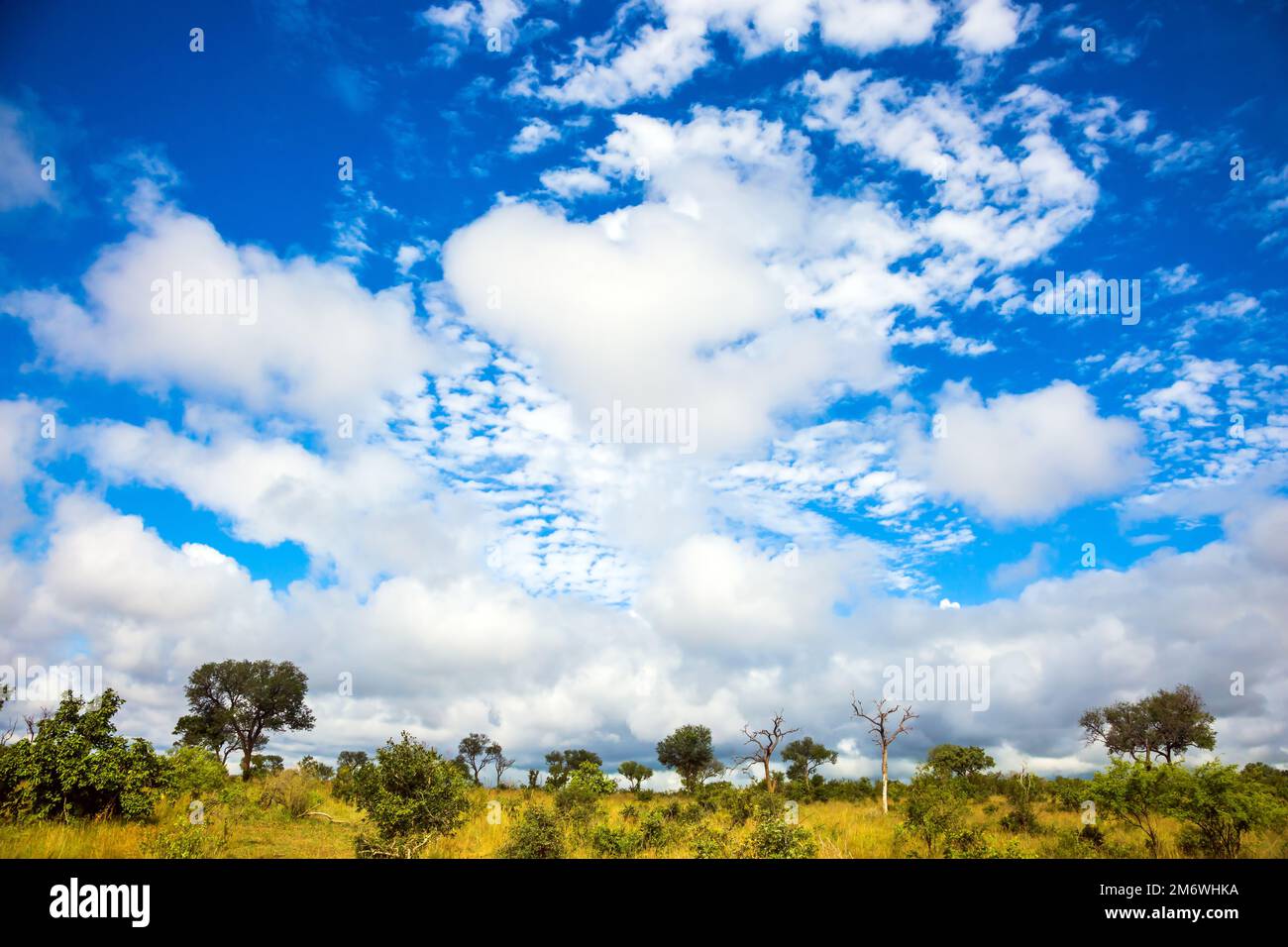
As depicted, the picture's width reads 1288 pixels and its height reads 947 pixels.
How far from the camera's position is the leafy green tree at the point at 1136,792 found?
16672 mm

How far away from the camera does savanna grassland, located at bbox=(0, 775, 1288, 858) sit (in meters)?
14.5

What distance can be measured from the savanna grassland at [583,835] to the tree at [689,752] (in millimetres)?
22028

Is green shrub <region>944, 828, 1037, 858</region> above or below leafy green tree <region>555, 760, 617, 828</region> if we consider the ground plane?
above

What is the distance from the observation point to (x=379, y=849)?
15.7 meters

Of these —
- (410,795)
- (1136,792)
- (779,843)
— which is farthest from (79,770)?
(1136,792)

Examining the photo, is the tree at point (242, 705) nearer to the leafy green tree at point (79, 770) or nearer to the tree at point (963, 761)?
the leafy green tree at point (79, 770)

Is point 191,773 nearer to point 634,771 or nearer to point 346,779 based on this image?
point 346,779

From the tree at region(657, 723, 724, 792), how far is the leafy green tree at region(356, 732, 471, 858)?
32583 millimetres

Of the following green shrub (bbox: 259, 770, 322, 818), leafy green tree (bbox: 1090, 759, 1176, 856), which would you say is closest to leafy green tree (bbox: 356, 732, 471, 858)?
green shrub (bbox: 259, 770, 322, 818)

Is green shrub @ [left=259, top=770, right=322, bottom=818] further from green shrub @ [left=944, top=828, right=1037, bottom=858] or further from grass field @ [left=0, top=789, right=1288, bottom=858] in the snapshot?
green shrub @ [left=944, top=828, right=1037, bottom=858]

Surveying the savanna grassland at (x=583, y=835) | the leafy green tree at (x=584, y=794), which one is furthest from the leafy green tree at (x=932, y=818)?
the leafy green tree at (x=584, y=794)

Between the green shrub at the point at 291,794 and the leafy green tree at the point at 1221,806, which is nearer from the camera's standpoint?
the leafy green tree at the point at 1221,806
